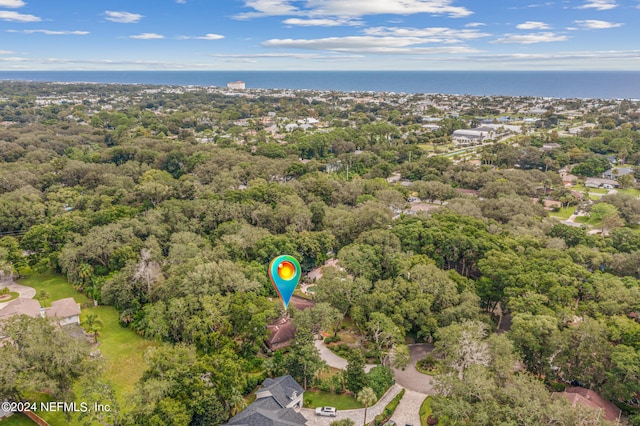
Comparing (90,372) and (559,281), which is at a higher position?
(559,281)

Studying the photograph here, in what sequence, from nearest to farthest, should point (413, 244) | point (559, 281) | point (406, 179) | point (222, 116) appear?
point (559, 281)
point (413, 244)
point (406, 179)
point (222, 116)

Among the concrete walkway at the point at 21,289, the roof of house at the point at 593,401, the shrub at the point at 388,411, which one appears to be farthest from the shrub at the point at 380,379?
the concrete walkway at the point at 21,289

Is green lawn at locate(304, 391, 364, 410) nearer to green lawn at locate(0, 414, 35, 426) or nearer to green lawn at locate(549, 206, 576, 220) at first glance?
green lawn at locate(0, 414, 35, 426)

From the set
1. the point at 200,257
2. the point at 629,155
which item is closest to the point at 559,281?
the point at 200,257

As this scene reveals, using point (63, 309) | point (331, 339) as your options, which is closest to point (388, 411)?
point (331, 339)

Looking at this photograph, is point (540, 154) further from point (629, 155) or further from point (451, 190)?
point (451, 190)

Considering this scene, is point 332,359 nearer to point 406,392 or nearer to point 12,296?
point 406,392

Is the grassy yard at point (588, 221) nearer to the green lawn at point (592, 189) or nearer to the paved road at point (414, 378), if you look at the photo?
the green lawn at point (592, 189)
